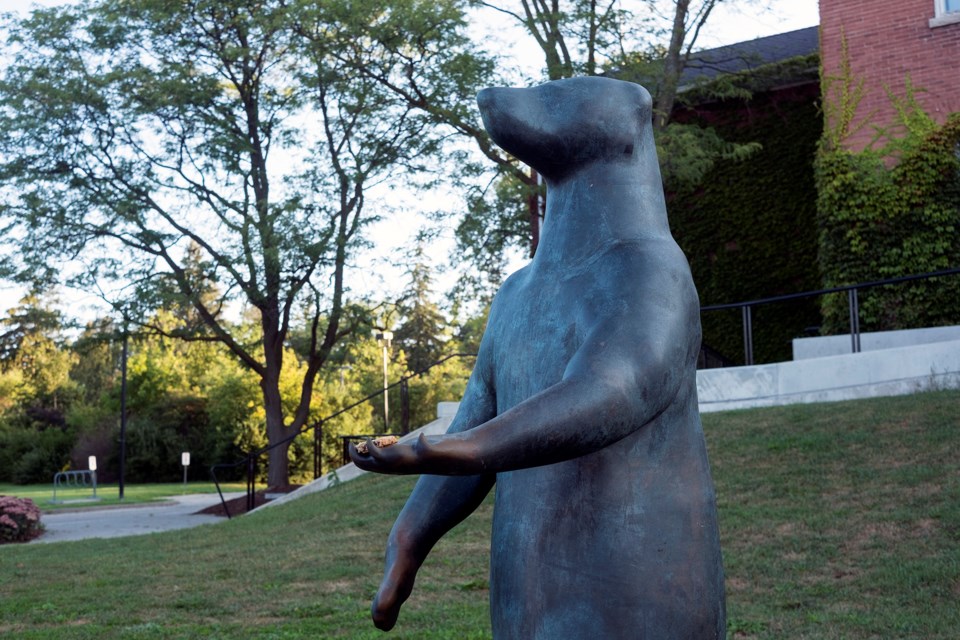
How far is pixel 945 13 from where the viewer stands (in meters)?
16.3

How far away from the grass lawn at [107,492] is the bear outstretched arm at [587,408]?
23.8m

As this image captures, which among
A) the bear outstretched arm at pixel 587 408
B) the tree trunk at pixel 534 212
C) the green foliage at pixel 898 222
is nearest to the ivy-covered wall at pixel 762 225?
the green foliage at pixel 898 222

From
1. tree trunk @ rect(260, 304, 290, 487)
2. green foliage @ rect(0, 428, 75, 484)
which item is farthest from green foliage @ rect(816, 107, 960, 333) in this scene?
green foliage @ rect(0, 428, 75, 484)

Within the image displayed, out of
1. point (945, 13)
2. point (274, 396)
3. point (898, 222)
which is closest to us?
point (898, 222)

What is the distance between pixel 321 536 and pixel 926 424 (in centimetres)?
641

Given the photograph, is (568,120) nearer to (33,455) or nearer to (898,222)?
(898,222)

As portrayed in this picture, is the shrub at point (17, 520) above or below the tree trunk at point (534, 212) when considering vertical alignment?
below

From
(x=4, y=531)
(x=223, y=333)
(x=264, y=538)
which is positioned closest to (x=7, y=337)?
(x=223, y=333)

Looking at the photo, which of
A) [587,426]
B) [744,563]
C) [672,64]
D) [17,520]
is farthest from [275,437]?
[587,426]

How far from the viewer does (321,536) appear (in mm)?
11320

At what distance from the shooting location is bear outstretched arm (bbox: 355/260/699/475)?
56.9 inches

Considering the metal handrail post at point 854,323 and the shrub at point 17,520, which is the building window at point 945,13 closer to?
the metal handrail post at point 854,323

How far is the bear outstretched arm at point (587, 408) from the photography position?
4.74 ft

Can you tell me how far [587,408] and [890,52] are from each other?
17285 mm
